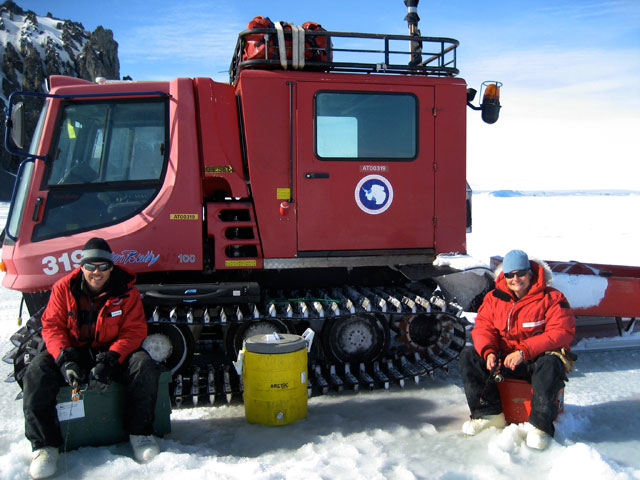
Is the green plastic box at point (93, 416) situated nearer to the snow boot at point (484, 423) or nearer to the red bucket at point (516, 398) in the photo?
the snow boot at point (484, 423)

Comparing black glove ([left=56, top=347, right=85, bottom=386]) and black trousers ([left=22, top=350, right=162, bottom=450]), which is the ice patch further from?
black glove ([left=56, top=347, right=85, bottom=386])

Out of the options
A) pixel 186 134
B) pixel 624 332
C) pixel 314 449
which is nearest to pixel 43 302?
pixel 186 134

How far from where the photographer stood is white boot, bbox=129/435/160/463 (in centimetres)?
376

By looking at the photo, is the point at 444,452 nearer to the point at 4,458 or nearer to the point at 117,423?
the point at 117,423

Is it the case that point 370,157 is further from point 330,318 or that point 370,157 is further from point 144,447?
point 144,447

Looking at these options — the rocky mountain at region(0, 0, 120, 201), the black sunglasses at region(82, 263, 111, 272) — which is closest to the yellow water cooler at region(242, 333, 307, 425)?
the black sunglasses at region(82, 263, 111, 272)

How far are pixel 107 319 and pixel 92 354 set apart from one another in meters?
0.29

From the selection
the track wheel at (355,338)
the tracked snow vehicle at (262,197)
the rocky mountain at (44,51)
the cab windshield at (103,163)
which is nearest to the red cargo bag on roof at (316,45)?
the tracked snow vehicle at (262,197)

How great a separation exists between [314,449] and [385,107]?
10.2 ft

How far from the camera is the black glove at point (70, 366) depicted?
372 centimetres

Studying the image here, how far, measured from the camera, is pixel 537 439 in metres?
3.84

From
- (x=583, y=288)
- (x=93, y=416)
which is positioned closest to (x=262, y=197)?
(x=93, y=416)

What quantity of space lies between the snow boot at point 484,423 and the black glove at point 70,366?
9.28 ft

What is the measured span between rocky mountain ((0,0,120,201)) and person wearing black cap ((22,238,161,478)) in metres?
68.7
